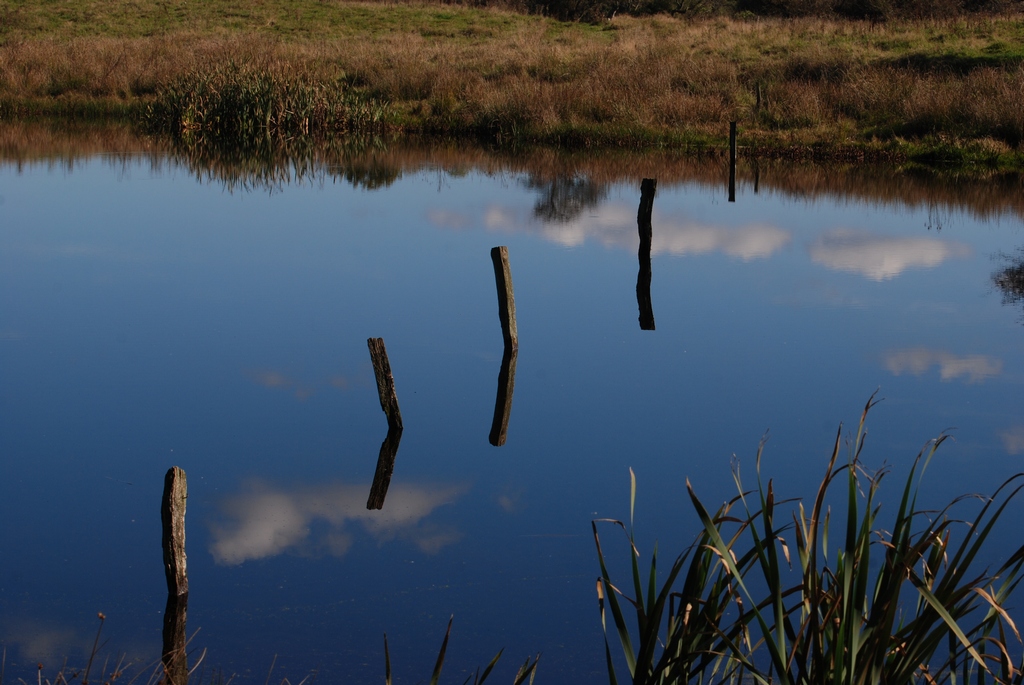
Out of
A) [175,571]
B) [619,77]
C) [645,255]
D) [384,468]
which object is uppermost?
[619,77]

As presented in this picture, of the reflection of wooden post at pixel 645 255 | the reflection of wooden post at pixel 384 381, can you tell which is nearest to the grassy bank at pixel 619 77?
the reflection of wooden post at pixel 645 255

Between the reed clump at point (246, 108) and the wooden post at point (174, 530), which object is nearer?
the wooden post at point (174, 530)

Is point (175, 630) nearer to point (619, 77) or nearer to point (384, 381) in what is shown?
point (384, 381)

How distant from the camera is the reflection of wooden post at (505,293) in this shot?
934 cm

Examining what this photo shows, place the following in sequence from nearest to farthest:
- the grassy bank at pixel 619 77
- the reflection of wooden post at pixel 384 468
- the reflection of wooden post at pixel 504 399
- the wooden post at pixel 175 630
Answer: the wooden post at pixel 175 630, the reflection of wooden post at pixel 384 468, the reflection of wooden post at pixel 504 399, the grassy bank at pixel 619 77

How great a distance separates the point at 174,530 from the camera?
5.10 m

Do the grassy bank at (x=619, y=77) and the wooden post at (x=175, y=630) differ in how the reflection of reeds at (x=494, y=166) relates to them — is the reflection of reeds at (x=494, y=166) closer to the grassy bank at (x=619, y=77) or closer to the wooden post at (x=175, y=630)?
the grassy bank at (x=619, y=77)

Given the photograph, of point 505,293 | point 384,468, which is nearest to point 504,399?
point 505,293

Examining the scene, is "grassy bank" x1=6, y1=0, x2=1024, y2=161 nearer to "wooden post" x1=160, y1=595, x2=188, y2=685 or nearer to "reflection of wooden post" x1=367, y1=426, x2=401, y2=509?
"reflection of wooden post" x1=367, y1=426, x2=401, y2=509

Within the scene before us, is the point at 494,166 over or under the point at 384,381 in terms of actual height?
over

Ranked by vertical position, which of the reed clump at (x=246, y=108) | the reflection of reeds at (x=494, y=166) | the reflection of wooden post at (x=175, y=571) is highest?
the reed clump at (x=246, y=108)

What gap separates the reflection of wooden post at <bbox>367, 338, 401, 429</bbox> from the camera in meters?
7.62

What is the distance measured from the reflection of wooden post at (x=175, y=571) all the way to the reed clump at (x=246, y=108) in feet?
65.3

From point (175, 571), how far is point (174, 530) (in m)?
0.34
